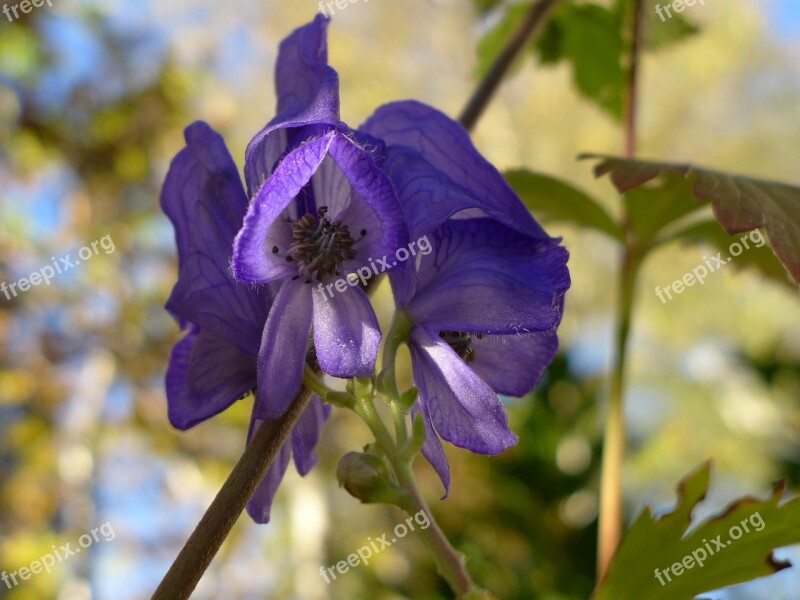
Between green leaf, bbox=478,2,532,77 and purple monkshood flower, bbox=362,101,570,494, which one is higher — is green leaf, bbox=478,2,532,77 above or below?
above

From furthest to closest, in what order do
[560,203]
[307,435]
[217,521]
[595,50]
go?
[595,50], [560,203], [307,435], [217,521]

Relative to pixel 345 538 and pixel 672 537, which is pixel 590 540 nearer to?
pixel 672 537

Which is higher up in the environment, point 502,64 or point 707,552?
point 502,64

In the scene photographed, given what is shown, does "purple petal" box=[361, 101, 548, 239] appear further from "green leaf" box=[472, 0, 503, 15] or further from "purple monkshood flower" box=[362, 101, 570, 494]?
"green leaf" box=[472, 0, 503, 15]

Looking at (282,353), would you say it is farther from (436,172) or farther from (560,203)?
(560,203)

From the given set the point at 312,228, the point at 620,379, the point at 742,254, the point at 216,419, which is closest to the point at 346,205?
the point at 312,228

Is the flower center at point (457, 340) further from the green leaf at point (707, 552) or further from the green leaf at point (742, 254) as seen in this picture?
the green leaf at point (742, 254)

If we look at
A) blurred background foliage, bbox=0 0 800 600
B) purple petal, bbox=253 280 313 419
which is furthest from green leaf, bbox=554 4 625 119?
purple petal, bbox=253 280 313 419
